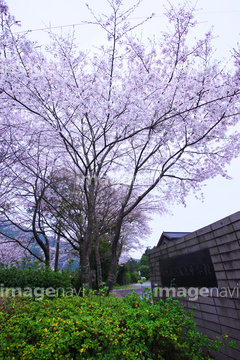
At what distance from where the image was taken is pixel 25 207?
Result: 35.4 ft

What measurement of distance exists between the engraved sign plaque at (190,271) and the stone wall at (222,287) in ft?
0.39

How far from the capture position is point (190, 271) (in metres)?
4.11

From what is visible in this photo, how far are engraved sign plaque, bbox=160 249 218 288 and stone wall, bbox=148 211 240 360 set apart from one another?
12 cm

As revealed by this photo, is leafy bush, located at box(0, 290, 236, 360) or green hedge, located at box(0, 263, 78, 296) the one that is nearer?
leafy bush, located at box(0, 290, 236, 360)

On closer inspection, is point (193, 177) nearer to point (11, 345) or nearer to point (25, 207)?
point (11, 345)

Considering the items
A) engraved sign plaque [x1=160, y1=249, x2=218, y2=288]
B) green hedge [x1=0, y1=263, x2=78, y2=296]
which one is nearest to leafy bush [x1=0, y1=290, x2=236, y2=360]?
engraved sign plaque [x1=160, y1=249, x2=218, y2=288]

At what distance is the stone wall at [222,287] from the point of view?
3008 millimetres

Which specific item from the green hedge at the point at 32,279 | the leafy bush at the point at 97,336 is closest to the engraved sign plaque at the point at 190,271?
the leafy bush at the point at 97,336

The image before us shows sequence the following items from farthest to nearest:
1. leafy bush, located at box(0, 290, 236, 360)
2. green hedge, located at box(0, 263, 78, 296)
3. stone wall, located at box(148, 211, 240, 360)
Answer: green hedge, located at box(0, 263, 78, 296), stone wall, located at box(148, 211, 240, 360), leafy bush, located at box(0, 290, 236, 360)

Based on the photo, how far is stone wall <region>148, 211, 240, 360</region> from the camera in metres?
3.01

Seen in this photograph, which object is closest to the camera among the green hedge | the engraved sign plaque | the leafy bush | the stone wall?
the leafy bush

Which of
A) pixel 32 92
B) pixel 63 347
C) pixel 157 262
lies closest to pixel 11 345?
pixel 63 347

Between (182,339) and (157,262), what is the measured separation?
Answer: 257 cm

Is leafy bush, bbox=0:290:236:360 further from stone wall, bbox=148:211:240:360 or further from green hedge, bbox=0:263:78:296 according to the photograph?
green hedge, bbox=0:263:78:296
